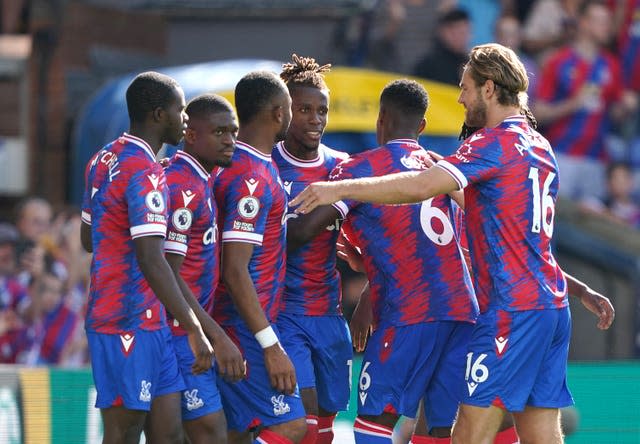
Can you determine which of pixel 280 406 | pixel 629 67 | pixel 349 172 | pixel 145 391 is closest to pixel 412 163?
pixel 349 172

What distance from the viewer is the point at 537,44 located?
15422 millimetres

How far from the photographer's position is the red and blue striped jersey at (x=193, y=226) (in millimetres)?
6844

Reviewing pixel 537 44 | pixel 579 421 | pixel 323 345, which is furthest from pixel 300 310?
pixel 537 44

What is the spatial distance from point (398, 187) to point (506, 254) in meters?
0.65

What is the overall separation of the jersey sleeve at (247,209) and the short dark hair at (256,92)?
378 millimetres

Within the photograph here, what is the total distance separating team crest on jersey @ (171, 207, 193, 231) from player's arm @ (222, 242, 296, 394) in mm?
230

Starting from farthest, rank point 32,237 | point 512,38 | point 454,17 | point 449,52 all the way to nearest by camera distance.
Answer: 1. point 512,38
2. point 449,52
3. point 454,17
4. point 32,237

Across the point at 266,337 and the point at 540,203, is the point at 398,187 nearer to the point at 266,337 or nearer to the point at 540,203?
the point at 540,203

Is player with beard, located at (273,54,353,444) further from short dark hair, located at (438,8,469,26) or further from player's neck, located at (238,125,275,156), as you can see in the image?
short dark hair, located at (438,8,469,26)

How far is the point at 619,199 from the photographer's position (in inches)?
571

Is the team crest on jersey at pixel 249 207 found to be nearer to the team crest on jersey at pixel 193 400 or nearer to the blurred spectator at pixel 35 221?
the team crest on jersey at pixel 193 400

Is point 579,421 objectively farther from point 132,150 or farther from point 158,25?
point 158,25

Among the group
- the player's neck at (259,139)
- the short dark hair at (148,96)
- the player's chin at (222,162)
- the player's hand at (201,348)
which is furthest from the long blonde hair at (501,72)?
the player's hand at (201,348)

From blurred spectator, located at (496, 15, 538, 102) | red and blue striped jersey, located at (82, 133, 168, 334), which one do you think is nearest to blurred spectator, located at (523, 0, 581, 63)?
blurred spectator, located at (496, 15, 538, 102)
